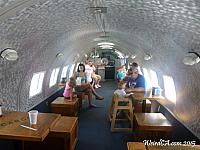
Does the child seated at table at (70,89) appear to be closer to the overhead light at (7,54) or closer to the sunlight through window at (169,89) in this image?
the sunlight through window at (169,89)

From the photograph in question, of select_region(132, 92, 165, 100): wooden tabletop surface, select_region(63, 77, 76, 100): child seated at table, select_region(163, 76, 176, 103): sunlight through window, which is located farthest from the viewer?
select_region(63, 77, 76, 100): child seated at table

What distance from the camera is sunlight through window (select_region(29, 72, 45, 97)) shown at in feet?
23.9

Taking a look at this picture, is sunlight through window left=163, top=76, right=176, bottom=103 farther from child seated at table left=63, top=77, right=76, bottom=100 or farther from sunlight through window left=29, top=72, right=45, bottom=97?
sunlight through window left=29, top=72, right=45, bottom=97

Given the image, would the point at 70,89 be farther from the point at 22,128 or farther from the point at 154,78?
the point at 22,128

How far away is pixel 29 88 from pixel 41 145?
2.39m

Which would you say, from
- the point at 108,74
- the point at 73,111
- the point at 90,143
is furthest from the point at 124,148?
the point at 108,74

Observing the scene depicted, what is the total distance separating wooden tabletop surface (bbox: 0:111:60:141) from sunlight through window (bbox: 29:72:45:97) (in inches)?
125

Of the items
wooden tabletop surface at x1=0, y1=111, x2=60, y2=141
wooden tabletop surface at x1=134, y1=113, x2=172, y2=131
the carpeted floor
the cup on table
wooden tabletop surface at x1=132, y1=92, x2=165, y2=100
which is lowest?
the carpeted floor

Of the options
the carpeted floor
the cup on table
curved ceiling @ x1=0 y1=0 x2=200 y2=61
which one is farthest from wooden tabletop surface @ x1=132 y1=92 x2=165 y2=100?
the cup on table

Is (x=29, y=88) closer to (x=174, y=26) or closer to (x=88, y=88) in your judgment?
(x=88, y=88)

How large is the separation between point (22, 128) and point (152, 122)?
3.43 meters

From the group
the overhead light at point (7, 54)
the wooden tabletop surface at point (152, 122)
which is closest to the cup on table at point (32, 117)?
the overhead light at point (7, 54)

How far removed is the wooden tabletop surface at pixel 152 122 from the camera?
17.9 feet

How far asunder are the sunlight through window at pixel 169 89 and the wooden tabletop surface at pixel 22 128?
4.31 metres
